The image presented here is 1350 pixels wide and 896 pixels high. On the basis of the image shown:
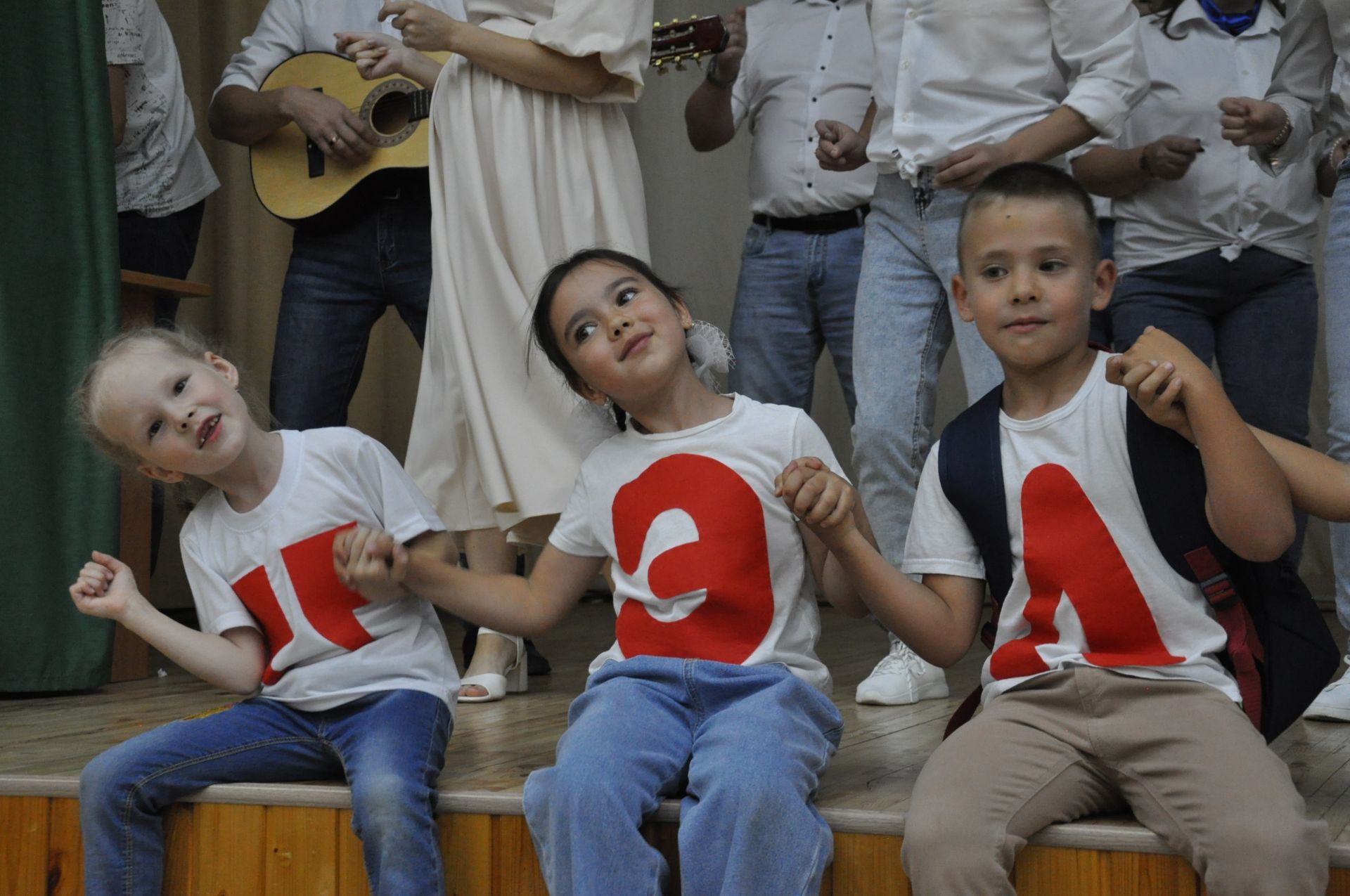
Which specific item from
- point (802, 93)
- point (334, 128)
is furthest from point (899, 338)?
point (334, 128)

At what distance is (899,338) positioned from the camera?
2.35m

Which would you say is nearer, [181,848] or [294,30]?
[181,848]

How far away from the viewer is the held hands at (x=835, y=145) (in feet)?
8.09

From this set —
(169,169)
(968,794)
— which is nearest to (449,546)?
(968,794)

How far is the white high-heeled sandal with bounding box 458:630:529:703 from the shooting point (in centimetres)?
238

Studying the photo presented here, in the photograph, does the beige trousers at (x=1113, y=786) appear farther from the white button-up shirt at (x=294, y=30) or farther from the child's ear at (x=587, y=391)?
the white button-up shirt at (x=294, y=30)

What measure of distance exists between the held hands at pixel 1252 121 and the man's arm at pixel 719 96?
111 cm

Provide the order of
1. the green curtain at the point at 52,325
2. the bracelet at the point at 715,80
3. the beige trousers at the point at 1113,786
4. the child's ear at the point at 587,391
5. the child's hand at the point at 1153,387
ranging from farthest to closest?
1. the bracelet at the point at 715,80
2. the green curtain at the point at 52,325
3. the child's ear at the point at 587,391
4. the child's hand at the point at 1153,387
5. the beige trousers at the point at 1113,786

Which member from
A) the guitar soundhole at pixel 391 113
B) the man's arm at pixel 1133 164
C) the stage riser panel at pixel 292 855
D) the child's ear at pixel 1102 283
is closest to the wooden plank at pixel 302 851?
the stage riser panel at pixel 292 855

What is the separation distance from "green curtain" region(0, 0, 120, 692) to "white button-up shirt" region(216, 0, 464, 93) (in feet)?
1.03

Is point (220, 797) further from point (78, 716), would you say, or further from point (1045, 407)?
point (1045, 407)

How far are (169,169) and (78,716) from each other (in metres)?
1.41

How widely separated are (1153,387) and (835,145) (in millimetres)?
1227

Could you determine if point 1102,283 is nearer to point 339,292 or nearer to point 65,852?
point 65,852
